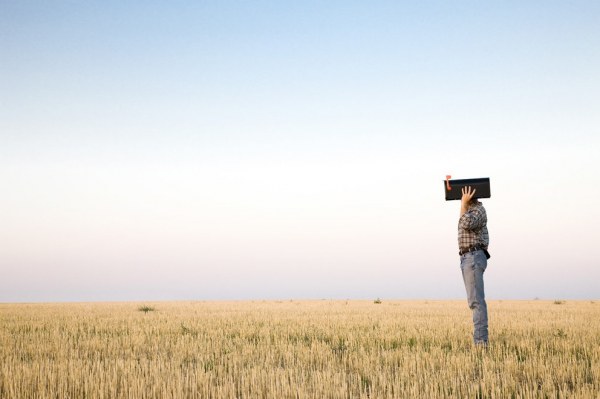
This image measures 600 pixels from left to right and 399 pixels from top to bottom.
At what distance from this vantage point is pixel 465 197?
A: 8.30 metres

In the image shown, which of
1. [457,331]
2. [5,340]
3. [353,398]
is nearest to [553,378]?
[353,398]

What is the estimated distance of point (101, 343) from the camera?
9.66 m

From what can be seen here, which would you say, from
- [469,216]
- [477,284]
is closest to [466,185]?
[469,216]

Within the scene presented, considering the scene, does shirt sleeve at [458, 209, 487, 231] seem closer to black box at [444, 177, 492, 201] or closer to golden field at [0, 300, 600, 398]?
black box at [444, 177, 492, 201]

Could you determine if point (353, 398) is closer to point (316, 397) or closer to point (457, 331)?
point (316, 397)

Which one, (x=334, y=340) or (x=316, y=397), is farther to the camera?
(x=334, y=340)

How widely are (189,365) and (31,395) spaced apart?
88.9 inches

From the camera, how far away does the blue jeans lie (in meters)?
8.30

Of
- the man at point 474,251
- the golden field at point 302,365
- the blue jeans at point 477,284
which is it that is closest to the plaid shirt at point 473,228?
the man at point 474,251

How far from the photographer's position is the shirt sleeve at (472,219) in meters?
8.20

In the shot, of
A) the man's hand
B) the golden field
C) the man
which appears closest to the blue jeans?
the man

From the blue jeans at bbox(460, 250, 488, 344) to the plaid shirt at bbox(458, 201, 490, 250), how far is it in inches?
7.0

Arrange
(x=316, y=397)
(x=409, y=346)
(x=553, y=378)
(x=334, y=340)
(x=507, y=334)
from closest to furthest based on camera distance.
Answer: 1. (x=316, y=397)
2. (x=553, y=378)
3. (x=409, y=346)
4. (x=334, y=340)
5. (x=507, y=334)

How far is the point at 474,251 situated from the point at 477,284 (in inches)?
22.1
